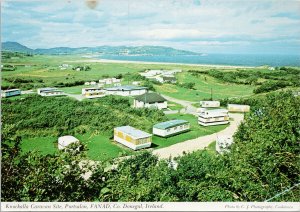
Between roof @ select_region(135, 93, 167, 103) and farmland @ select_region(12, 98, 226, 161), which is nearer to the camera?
farmland @ select_region(12, 98, 226, 161)

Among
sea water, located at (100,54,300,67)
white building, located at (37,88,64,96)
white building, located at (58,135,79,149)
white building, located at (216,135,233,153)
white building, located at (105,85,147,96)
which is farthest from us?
white building, located at (105,85,147,96)

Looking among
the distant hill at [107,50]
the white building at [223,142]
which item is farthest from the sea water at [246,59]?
the white building at [223,142]

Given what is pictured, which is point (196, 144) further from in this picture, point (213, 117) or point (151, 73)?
point (151, 73)

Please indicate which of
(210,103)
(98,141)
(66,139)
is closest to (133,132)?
(98,141)

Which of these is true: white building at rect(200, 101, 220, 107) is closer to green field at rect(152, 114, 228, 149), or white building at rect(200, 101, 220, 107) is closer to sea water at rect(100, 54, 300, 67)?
green field at rect(152, 114, 228, 149)

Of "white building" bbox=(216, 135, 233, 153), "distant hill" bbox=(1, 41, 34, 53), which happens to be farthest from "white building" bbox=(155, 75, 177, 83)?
"distant hill" bbox=(1, 41, 34, 53)

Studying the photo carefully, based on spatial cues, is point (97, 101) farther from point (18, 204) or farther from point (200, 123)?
point (18, 204)
